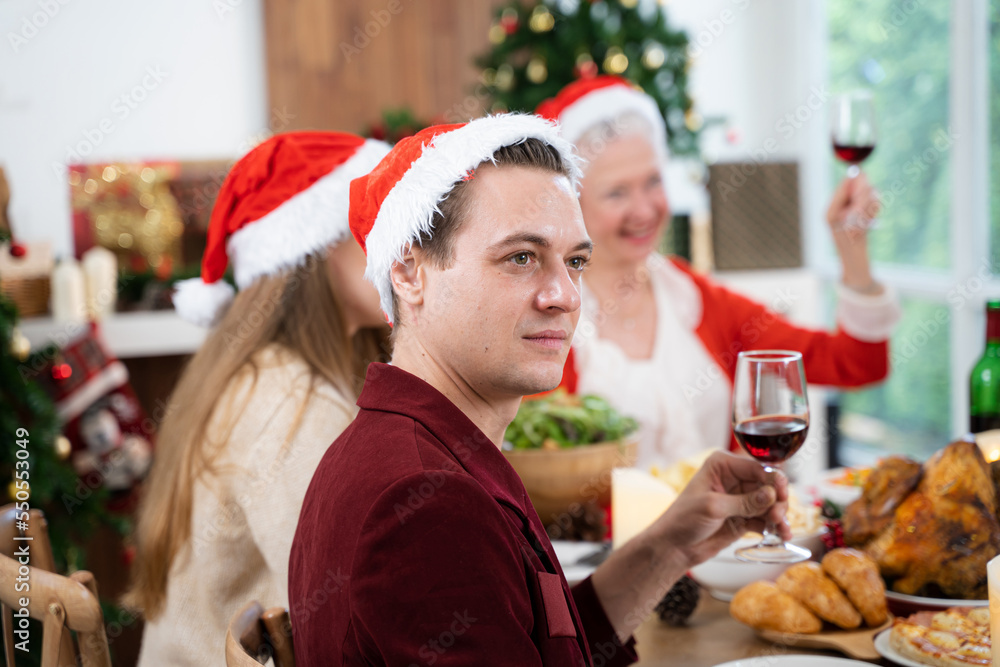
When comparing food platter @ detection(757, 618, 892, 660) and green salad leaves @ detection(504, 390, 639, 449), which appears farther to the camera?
green salad leaves @ detection(504, 390, 639, 449)

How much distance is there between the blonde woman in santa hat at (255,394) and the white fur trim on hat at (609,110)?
0.96 metres

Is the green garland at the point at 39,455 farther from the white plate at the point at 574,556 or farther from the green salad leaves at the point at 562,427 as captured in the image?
the white plate at the point at 574,556

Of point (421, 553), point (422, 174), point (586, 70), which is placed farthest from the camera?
point (586, 70)

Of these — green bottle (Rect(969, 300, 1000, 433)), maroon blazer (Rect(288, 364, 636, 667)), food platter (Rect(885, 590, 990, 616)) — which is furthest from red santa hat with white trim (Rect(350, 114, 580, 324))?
green bottle (Rect(969, 300, 1000, 433))

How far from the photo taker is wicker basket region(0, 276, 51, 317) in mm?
3436

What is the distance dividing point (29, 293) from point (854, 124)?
3.02m

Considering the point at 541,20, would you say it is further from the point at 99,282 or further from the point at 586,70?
the point at 99,282

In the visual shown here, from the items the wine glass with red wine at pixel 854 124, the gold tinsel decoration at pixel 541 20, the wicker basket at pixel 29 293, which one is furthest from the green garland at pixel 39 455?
the gold tinsel decoration at pixel 541 20

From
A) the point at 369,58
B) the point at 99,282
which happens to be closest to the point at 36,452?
the point at 99,282

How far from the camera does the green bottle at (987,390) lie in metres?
1.58

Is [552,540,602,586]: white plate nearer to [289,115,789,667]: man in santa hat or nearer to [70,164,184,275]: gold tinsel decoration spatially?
[289,115,789,667]: man in santa hat

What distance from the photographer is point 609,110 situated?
258cm

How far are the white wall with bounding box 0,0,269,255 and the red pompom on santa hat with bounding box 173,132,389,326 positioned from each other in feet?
9.37

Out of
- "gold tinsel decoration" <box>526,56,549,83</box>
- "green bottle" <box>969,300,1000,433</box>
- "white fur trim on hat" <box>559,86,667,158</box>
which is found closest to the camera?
"green bottle" <box>969,300,1000,433</box>
